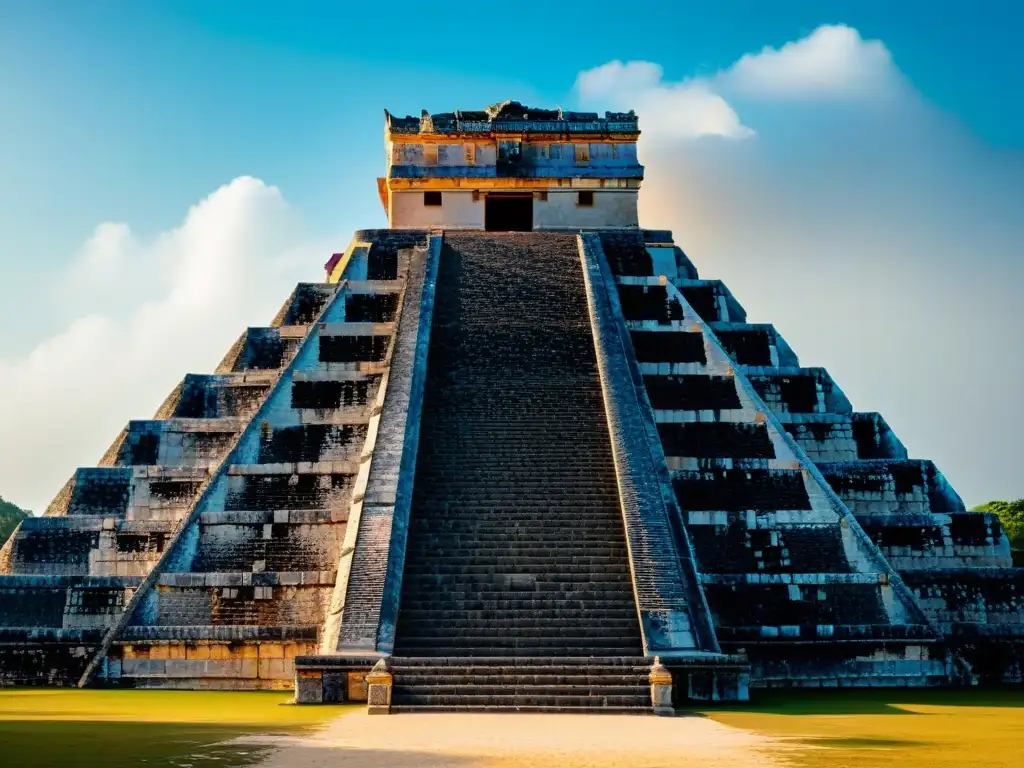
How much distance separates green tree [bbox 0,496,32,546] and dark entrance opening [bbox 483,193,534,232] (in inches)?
988

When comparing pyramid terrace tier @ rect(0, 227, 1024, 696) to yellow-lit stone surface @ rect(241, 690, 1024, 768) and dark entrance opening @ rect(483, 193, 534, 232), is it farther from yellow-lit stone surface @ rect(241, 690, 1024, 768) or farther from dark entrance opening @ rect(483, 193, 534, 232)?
dark entrance opening @ rect(483, 193, 534, 232)

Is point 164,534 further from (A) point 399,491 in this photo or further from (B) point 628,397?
(B) point 628,397

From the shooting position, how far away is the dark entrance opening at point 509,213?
78.5 ft

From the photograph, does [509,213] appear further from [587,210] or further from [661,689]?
[661,689]

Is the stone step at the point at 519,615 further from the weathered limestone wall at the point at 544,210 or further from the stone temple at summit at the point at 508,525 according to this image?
the weathered limestone wall at the point at 544,210

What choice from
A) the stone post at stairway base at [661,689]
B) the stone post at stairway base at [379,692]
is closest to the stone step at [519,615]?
the stone post at stairway base at [661,689]

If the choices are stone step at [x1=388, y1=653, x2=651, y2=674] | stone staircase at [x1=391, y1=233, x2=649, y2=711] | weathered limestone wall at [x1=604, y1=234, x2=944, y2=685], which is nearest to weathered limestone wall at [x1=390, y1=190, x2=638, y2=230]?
stone staircase at [x1=391, y1=233, x2=649, y2=711]

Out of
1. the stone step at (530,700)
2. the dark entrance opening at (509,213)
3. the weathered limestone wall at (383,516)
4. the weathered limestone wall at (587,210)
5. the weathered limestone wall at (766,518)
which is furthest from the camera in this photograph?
the dark entrance opening at (509,213)

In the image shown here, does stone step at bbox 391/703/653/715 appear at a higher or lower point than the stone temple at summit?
lower

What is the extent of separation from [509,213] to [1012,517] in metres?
23.4

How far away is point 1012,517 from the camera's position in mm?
39594

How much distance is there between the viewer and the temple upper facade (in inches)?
932

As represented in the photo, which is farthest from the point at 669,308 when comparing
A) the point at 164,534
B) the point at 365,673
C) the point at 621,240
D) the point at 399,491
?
the point at 365,673

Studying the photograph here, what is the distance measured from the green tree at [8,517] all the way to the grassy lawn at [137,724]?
3286 cm
